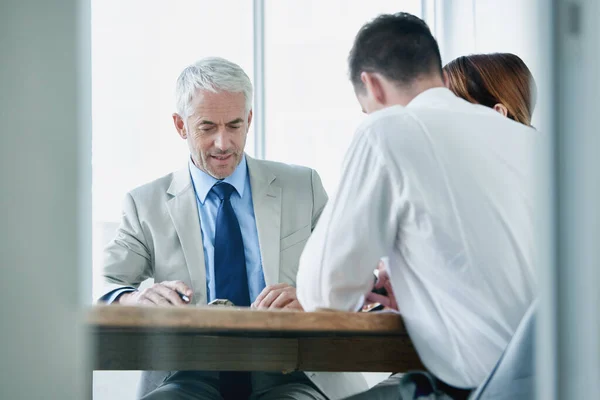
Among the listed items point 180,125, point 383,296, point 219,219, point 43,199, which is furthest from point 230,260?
point 43,199

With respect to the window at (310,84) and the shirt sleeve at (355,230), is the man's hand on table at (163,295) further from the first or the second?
the window at (310,84)

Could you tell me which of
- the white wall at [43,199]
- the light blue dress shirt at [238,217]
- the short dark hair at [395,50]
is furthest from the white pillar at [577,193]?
the light blue dress shirt at [238,217]

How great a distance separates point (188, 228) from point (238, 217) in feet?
0.46

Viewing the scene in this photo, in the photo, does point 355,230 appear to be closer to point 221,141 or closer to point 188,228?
point 188,228

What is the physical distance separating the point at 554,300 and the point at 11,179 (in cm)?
50

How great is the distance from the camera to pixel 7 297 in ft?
2.22

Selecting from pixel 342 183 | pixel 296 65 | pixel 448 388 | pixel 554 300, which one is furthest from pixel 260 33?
pixel 554 300

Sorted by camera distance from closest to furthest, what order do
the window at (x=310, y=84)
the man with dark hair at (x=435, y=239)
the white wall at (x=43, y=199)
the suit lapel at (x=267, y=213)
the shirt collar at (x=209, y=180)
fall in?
the white wall at (x=43, y=199) → the man with dark hair at (x=435, y=239) → the suit lapel at (x=267, y=213) → the shirt collar at (x=209, y=180) → the window at (x=310, y=84)

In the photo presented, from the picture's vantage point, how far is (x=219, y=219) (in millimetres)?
2053

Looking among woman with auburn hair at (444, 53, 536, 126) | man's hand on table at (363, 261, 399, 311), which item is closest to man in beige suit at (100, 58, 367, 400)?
man's hand on table at (363, 261, 399, 311)

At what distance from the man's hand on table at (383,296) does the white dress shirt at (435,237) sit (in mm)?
82

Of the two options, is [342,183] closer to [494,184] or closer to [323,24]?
[494,184]

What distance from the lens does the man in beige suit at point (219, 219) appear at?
189cm

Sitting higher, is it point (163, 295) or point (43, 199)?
point (43, 199)
